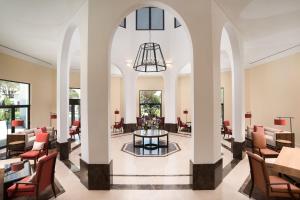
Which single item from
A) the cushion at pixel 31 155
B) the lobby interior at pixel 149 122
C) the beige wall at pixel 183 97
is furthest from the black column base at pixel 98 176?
the beige wall at pixel 183 97

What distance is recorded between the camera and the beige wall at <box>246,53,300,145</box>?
768cm

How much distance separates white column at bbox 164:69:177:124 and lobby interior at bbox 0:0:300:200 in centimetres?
150

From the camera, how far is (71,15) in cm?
465

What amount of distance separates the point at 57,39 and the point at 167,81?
20.6ft

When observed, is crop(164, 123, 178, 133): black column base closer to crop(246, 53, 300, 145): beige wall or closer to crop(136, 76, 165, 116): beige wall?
crop(136, 76, 165, 116): beige wall

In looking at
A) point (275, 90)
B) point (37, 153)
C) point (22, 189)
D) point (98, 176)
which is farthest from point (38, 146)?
point (275, 90)

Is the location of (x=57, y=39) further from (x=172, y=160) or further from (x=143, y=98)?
(x=143, y=98)

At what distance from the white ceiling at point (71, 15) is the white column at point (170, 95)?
4.38 meters

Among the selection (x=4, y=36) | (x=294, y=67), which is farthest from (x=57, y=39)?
(x=294, y=67)

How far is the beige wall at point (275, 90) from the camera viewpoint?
7682mm

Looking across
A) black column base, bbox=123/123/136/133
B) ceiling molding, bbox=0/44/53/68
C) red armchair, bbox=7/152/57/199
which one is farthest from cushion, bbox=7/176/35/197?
black column base, bbox=123/123/136/133

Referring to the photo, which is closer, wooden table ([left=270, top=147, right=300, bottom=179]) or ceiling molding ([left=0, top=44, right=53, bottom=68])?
wooden table ([left=270, top=147, right=300, bottom=179])

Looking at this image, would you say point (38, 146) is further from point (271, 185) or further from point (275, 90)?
point (275, 90)

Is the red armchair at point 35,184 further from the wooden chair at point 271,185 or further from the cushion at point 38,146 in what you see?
the wooden chair at point 271,185
